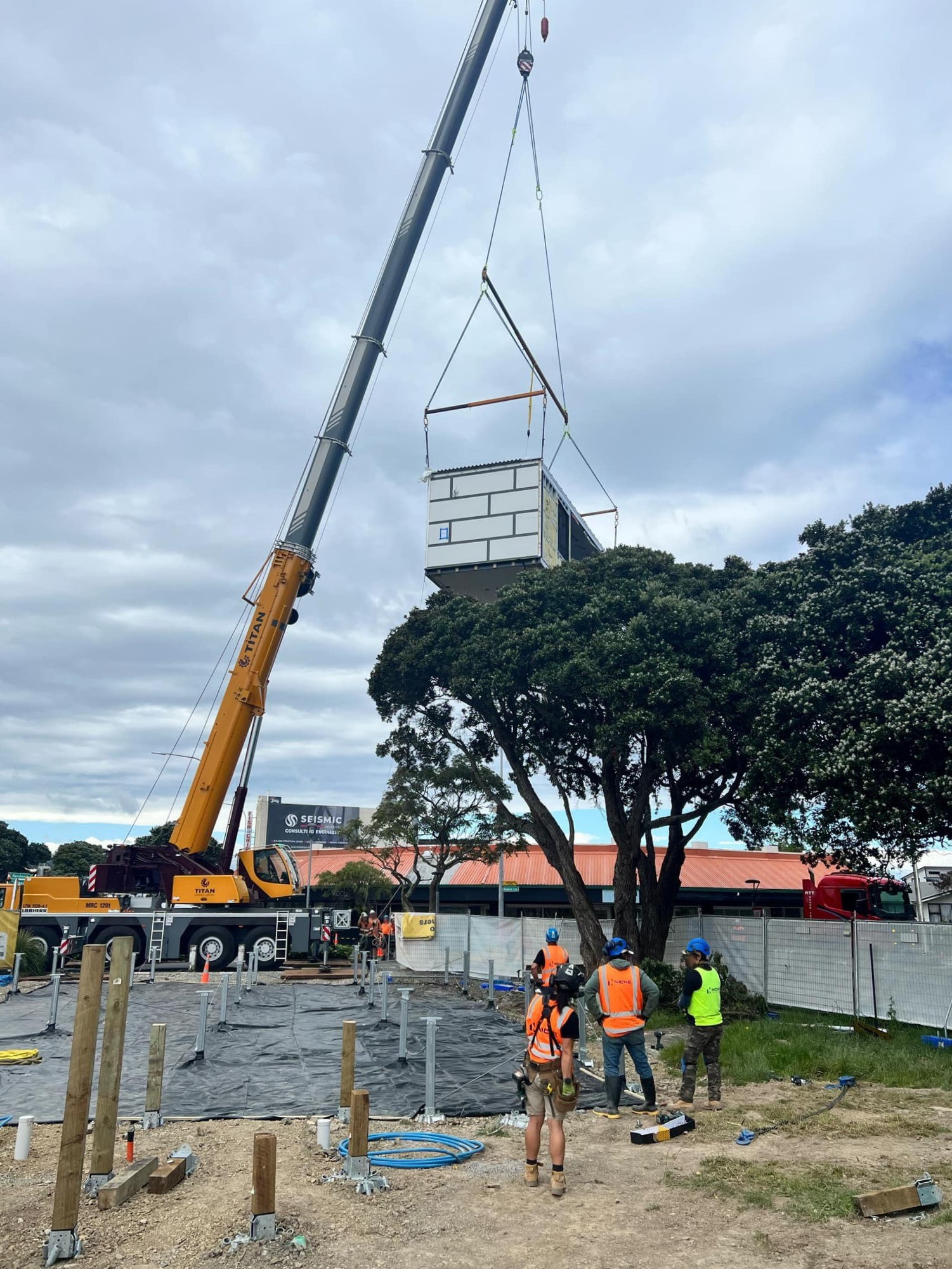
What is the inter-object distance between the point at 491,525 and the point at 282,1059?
66.9 feet

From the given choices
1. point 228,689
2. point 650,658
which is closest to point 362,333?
point 228,689

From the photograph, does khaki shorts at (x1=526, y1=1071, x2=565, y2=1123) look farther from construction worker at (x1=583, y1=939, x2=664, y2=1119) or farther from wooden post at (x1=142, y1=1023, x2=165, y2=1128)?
wooden post at (x1=142, y1=1023, x2=165, y2=1128)

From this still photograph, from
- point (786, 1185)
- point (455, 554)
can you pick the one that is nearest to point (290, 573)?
point (455, 554)

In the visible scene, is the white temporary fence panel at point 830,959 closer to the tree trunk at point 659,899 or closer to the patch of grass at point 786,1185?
the tree trunk at point 659,899

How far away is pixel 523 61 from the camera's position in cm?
2780

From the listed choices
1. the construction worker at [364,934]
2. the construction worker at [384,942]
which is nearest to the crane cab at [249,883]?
the construction worker at [384,942]

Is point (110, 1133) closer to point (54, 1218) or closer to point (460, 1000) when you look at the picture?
point (54, 1218)

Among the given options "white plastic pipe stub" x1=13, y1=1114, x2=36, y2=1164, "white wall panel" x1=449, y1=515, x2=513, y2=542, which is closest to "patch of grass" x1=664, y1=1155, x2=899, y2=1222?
"white plastic pipe stub" x1=13, y1=1114, x2=36, y2=1164

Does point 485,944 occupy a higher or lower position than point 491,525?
lower

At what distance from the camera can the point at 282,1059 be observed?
41.7 ft

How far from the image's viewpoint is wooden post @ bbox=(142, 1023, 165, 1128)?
934 cm

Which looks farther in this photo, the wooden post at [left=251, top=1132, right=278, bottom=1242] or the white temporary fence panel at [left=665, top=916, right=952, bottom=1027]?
the white temporary fence panel at [left=665, top=916, right=952, bottom=1027]

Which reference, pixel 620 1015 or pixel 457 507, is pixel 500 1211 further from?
pixel 457 507

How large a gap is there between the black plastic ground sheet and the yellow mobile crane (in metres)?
7.29
